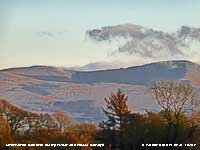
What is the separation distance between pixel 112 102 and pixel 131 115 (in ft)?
6.71

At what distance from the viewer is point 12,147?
48.1 meters

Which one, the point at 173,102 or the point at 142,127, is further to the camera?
the point at 173,102

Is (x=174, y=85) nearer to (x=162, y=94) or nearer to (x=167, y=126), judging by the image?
(x=162, y=94)

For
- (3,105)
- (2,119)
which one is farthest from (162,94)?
(3,105)

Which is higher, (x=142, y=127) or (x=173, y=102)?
(x=173, y=102)

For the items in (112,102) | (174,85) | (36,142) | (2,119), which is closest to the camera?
(36,142)

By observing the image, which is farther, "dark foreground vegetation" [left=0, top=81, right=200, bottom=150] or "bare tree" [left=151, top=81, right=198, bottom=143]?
"bare tree" [left=151, top=81, right=198, bottom=143]

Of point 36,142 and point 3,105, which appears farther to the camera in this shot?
point 3,105

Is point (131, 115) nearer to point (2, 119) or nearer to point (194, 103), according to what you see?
point (194, 103)

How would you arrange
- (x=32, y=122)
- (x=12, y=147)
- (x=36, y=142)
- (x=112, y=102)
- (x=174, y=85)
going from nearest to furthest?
(x=12, y=147), (x=36, y=142), (x=112, y=102), (x=174, y=85), (x=32, y=122)

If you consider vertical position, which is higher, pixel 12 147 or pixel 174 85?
pixel 174 85

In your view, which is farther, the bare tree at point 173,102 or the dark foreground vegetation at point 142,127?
the bare tree at point 173,102

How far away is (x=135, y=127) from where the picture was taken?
177 ft

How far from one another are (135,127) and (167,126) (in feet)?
8.87
